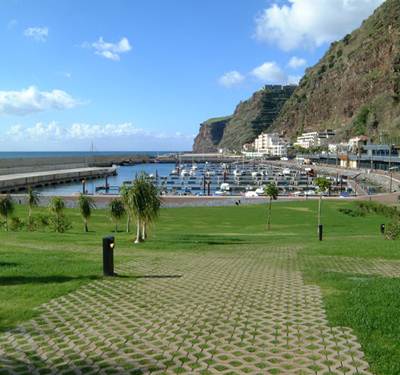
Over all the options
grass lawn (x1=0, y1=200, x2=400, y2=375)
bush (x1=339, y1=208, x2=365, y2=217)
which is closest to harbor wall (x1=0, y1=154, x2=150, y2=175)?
bush (x1=339, y1=208, x2=365, y2=217)

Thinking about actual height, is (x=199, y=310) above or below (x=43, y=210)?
above

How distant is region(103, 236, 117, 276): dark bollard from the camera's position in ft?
34.6

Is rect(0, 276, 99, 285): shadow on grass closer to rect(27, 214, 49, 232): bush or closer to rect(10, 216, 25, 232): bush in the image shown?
rect(27, 214, 49, 232): bush

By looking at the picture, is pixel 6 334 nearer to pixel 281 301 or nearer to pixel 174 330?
pixel 174 330

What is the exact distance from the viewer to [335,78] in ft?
617

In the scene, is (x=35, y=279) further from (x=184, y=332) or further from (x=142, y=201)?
(x=142, y=201)

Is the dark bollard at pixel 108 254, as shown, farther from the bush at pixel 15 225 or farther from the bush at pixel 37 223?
the bush at pixel 15 225

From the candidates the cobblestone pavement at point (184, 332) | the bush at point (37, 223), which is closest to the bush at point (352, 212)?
the bush at point (37, 223)

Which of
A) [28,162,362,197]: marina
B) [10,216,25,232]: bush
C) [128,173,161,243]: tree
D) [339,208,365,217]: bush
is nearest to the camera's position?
[128,173,161,243]: tree

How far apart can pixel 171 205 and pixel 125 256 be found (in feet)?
116

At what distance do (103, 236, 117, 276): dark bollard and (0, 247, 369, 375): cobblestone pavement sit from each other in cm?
37

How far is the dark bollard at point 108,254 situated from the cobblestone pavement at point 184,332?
37cm

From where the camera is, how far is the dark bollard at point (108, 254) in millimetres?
10531

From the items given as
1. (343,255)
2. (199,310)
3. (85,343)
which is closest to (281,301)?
(199,310)
